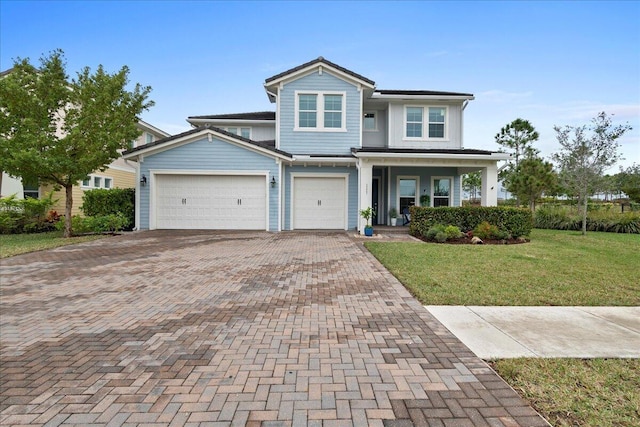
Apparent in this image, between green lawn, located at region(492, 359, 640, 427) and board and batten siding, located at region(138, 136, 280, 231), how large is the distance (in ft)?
41.4

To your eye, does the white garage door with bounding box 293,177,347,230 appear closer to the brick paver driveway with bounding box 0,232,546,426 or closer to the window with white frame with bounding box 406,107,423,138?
the window with white frame with bounding box 406,107,423,138

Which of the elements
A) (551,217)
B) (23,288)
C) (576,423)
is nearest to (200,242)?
(23,288)

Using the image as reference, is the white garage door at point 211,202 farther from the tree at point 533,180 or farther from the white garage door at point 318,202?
the tree at point 533,180

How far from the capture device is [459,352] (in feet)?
11.0

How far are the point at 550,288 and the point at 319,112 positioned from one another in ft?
40.0

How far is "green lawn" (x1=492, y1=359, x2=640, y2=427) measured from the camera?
2.33 metres

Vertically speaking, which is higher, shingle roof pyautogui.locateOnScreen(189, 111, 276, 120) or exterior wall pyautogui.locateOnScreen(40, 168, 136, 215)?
Answer: shingle roof pyautogui.locateOnScreen(189, 111, 276, 120)

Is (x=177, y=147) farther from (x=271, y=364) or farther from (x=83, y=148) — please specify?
(x=271, y=364)

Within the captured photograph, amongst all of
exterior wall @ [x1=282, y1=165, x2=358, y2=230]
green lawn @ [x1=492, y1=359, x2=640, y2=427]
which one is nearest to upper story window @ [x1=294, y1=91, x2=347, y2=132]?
exterior wall @ [x1=282, y1=165, x2=358, y2=230]

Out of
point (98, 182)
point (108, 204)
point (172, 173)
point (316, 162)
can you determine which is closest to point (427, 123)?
point (316, 162)

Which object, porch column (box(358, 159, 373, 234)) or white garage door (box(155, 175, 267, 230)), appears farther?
white garage door (box(155, 175, 267, 230))

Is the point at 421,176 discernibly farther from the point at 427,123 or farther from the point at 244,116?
the point at 244,116

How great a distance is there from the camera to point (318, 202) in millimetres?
15680

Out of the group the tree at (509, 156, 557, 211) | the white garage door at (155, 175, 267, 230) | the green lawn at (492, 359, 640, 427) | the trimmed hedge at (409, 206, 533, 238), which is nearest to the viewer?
the green lawn at (492, 359, 640, 427)
